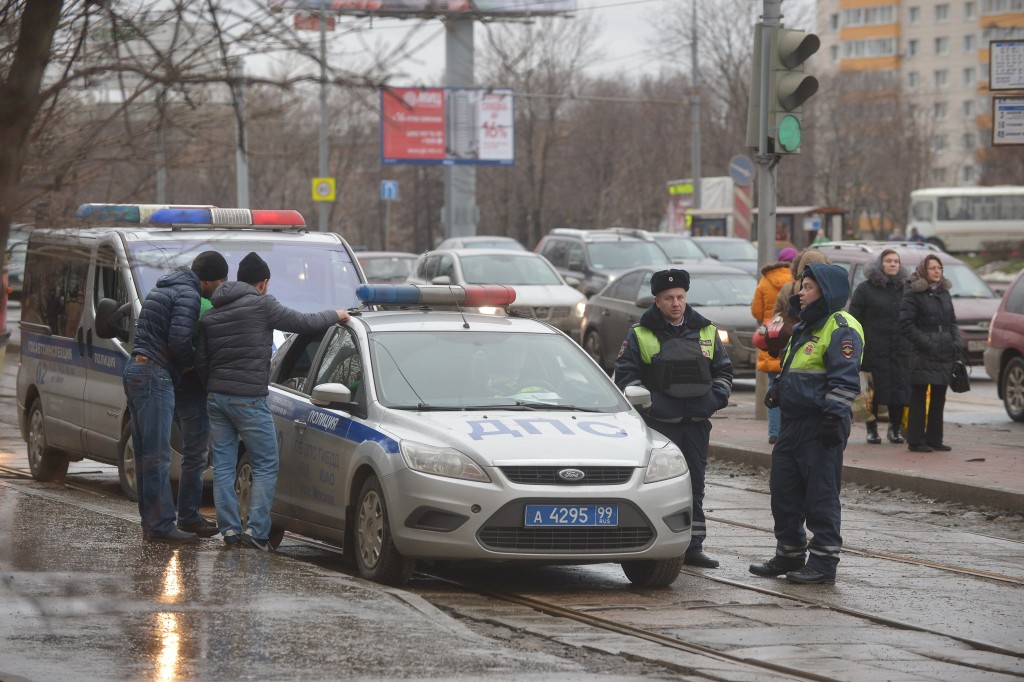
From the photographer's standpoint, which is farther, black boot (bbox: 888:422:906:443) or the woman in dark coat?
black boot (bbox: 888:422:906:443)

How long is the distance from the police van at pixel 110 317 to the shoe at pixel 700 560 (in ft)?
12.7

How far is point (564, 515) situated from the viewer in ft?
27.5

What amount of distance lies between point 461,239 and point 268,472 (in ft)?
91.0

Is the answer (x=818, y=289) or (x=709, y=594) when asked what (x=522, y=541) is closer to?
(x=709, y=594)

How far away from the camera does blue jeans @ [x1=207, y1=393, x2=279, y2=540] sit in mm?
9680

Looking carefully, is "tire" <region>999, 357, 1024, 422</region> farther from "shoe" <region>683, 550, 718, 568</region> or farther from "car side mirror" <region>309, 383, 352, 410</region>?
"car side mirror" <region>309, 383, 352, 410</region>

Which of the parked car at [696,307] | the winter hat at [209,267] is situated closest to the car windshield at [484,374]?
the winter hat at [209,267]

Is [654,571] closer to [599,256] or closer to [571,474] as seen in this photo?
[571,474]

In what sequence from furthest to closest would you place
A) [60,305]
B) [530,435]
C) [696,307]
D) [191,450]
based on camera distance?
[696,307]
[60,305]
[191,450]
[530,435]

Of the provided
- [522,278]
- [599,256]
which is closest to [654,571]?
[522,278]

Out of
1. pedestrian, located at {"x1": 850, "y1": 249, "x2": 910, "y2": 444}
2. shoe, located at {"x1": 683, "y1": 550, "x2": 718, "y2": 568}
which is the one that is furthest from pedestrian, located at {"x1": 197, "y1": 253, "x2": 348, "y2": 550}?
pedestrian, located at {"x1": 850, "y1": 249, "x2": 910, "y2": 444}

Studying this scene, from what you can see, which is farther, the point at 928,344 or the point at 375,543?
the point at 928,344

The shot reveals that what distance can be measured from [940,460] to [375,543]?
6.91 meters

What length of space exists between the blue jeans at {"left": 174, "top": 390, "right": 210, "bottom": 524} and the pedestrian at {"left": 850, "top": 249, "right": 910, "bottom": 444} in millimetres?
6731
